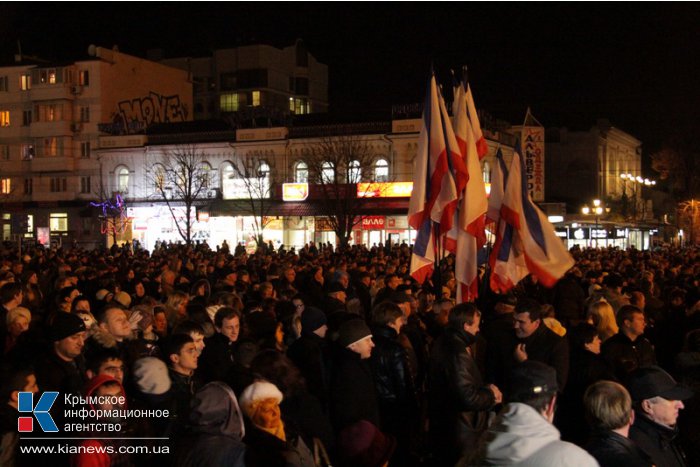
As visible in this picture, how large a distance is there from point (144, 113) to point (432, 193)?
50063 millimetres

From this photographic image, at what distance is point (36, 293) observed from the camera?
41.3ft

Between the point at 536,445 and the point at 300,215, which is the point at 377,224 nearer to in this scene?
the point at 300,215

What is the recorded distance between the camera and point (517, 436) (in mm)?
3705

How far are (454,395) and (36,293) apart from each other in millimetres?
8510

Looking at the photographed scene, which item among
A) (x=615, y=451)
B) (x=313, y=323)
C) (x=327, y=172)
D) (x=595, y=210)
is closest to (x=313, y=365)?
(x=313, y=323)

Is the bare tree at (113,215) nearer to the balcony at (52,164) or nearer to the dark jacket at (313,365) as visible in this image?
the balcony at (52,164)

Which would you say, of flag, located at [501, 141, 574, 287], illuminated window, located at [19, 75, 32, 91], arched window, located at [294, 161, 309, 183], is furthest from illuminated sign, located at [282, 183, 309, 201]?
flag, located at [501, 141, 574, 287]

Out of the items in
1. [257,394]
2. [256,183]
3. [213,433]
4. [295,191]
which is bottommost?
[213,433]

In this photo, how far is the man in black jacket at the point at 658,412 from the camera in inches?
191

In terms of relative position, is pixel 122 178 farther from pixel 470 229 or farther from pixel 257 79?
pixel 470 229

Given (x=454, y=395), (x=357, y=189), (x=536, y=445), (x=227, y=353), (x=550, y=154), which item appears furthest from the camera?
(x=550, y=154)

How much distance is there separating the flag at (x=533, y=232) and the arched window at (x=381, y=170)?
31984mm

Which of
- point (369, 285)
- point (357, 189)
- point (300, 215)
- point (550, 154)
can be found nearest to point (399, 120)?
point (357, 189)

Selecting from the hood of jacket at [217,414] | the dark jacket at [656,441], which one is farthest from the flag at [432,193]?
the hood of jacket at [217,414]
